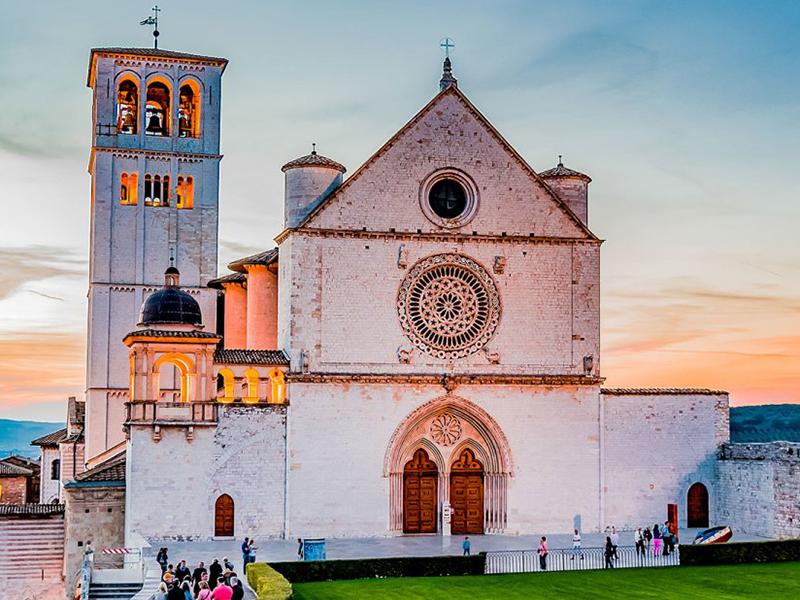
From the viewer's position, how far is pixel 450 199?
4519 centimetres

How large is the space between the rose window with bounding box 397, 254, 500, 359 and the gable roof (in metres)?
3.82

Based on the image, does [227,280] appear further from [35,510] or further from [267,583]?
[267,583]

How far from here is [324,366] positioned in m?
43.5

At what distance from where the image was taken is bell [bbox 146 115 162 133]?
179 feet

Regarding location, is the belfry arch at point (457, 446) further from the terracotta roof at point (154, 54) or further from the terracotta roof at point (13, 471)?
the terracotta roof at point (13, 471)

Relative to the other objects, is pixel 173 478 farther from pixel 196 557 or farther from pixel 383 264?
pixel 383 264

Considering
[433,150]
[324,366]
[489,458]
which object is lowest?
[489,458]

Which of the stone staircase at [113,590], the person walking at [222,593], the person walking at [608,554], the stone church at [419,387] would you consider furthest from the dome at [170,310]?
the person walking at [222,593]

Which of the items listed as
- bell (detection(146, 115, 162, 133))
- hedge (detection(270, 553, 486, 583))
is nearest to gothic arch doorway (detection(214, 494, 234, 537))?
hedge (detection(270, 553, 486, 583))

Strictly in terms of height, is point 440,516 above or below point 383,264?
below

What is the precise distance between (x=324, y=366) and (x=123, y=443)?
1178cm

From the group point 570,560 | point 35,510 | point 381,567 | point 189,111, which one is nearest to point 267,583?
point 381,567

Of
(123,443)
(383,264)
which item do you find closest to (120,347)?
(123,443)

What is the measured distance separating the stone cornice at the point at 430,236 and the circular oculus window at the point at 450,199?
18.6 inches
